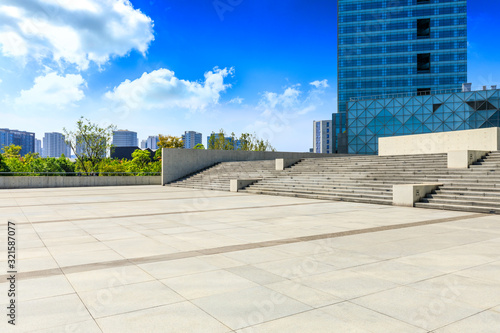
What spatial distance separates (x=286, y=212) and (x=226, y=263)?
6.67 meters

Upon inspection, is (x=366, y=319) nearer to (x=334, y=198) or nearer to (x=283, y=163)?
(x=334, y=198)

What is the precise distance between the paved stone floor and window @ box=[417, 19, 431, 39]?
3295 inches

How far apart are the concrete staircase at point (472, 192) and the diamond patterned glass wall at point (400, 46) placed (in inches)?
2678

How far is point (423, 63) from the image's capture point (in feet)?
273

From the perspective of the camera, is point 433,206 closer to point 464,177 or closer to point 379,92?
point 464,177

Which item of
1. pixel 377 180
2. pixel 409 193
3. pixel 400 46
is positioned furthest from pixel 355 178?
pixel 400 46

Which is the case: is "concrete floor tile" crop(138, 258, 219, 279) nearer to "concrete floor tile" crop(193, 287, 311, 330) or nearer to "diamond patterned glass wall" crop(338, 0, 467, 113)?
"concrete floor tile" crop(193, 287, 311, 330)

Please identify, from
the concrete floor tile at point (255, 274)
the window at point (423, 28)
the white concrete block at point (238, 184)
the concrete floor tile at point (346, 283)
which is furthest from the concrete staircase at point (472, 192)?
A: the window at point (423, 28)

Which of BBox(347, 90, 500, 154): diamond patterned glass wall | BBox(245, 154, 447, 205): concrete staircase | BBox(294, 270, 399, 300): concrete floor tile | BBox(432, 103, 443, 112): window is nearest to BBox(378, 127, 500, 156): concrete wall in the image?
BBox(245, 154, 447, 205): concrete staircase

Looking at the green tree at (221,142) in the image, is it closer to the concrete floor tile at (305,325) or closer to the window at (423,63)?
the window at (423,63)

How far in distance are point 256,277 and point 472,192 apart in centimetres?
1194

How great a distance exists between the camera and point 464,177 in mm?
15812

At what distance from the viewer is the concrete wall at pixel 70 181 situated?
2525cm

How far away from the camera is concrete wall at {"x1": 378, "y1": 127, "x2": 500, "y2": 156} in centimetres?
2481
